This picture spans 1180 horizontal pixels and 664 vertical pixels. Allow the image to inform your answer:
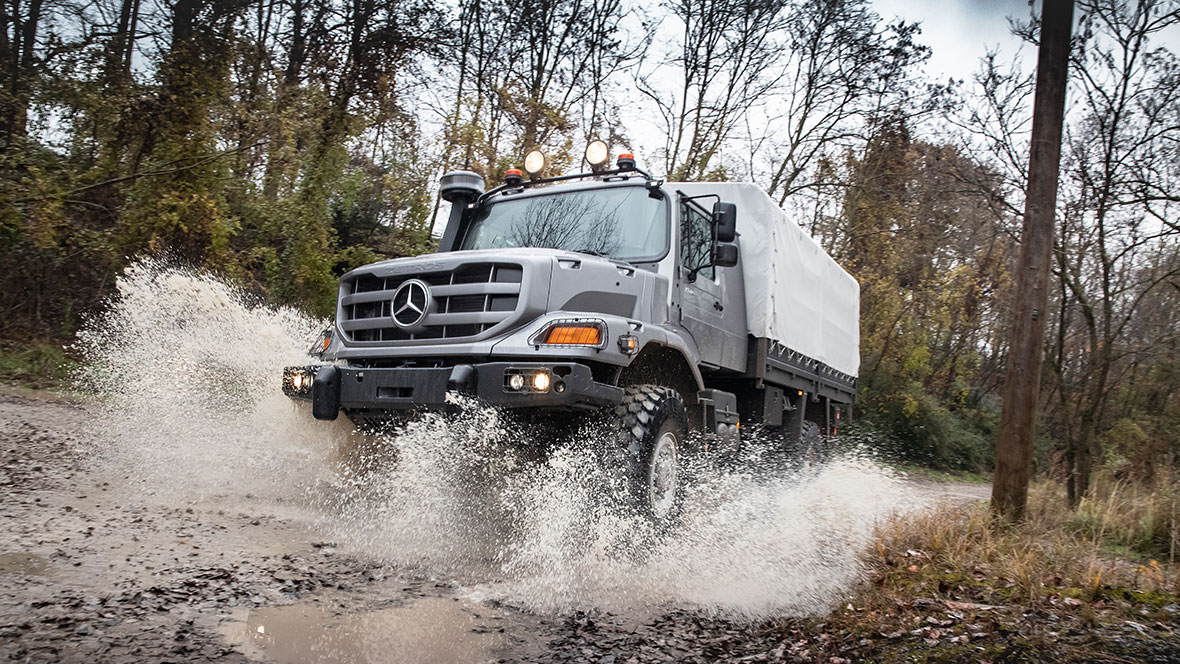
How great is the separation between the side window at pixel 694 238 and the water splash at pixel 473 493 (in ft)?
5.51

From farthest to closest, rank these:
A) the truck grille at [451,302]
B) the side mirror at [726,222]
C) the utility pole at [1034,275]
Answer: the utility pole at [1034,275]
the side mirror at [726,222]
the truck grille at [451,302]

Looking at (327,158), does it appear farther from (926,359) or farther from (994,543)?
(926,359)

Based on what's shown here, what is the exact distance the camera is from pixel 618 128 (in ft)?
64.5

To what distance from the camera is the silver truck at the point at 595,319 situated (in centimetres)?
539

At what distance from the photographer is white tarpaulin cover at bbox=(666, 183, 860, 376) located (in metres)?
8.05

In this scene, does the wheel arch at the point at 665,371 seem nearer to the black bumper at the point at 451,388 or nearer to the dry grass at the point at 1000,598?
the black bumper at the point at 451,388

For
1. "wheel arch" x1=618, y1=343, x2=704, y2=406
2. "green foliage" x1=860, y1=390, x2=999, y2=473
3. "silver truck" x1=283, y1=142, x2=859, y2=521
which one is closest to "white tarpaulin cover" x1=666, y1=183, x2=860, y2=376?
"silver truck" x1=283, y1=142, x2=859, y2=521

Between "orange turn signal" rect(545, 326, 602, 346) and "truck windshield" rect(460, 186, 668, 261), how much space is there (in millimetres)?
1326

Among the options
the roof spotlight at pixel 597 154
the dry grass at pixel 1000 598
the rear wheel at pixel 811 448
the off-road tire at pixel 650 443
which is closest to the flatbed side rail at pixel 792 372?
the rear wheel at pixel 811 448

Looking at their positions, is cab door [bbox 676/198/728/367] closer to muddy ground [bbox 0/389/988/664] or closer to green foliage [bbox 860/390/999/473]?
muddy ground [bbox 0/389/988/664]

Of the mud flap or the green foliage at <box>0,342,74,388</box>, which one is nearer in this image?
the mud flap

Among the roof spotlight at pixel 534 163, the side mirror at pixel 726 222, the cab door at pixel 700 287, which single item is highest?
the roof spotlight at pixel 534 163

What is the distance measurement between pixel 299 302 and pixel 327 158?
99.6 inches

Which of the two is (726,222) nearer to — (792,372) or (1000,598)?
(792,372)
